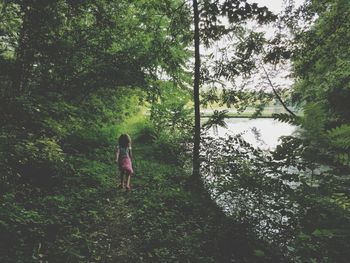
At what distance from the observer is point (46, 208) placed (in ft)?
21.7

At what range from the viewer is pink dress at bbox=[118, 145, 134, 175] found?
31.1 feet

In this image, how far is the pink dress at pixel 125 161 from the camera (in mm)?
Answer: 9477

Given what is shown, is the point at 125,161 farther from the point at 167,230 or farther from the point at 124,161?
the point at 167,230

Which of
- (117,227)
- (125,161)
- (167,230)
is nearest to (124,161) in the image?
(125,161)

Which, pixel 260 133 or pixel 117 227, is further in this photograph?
pixel 260 133

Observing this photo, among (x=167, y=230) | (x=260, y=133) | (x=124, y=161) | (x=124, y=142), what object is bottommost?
(x=167, y=230)

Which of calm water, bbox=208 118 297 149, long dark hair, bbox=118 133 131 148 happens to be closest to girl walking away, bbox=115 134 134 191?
long dark hair, bbox=118 133 131 148

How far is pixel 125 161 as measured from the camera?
9.56m

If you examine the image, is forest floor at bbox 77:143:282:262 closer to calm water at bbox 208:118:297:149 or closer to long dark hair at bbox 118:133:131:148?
long dark hair at bbox 118:133:131:148

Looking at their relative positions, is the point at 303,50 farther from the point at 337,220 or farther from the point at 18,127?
the point at 18,127

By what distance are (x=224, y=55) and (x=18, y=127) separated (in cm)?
616

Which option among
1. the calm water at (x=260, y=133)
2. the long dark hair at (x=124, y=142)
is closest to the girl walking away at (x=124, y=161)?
the long dark hair at (x=124, y=142)

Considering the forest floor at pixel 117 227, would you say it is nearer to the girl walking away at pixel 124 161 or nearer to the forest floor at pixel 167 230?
the forest floor at pixel 167 230

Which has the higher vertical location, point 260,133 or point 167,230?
point 260,133
